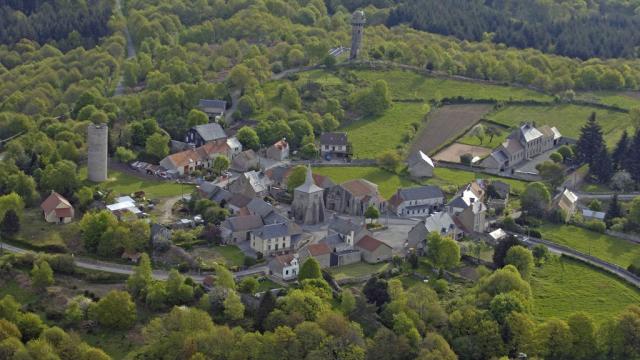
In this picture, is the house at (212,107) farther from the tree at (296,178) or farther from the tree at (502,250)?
the tree at (502,250)

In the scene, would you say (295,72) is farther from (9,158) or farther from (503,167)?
(9,158)

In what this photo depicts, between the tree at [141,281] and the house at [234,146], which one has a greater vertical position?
the house at [234,146]

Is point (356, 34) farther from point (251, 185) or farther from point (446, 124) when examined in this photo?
point (251, 185)

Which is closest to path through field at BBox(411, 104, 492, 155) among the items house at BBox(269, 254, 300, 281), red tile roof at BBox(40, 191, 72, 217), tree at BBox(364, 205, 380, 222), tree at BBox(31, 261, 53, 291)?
tree at BBox(364, 205, 380, 222)

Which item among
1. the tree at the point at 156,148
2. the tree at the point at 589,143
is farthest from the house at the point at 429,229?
the tree at the point at 156,148

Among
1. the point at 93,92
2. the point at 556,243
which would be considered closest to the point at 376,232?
the point at 556,243

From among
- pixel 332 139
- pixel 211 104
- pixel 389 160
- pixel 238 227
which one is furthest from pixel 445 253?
pixel 211 104

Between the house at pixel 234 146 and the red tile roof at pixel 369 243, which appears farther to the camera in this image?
the house at pixel 234 146

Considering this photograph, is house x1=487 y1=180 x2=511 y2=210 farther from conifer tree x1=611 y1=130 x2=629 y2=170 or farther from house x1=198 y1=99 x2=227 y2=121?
house x1=198 y1=99 x2=227 y2=121
